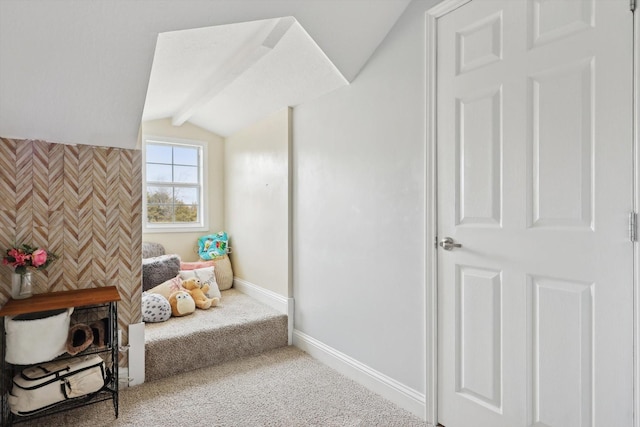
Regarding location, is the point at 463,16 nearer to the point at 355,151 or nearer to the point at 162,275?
A: the point at 355,151

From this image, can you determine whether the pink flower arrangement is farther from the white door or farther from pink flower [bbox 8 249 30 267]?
the white door

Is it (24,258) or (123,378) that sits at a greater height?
(24,258)

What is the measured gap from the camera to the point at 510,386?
1556 mm

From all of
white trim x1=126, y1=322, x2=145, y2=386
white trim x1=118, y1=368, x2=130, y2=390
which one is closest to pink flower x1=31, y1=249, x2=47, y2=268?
white trim x1=126, y1=322, x2=145, y2=386

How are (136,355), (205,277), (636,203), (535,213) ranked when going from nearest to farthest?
1. (636,203)
2. (535,213)
3. (136,355)
4. (205,277)

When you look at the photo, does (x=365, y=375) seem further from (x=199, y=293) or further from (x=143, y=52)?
(x=143, y=52)

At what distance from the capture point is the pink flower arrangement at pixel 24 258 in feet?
6.13

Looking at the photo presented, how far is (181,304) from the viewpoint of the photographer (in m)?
2.93

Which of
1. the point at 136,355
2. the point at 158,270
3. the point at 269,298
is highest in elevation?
the point at 158,270

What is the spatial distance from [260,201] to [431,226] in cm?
193

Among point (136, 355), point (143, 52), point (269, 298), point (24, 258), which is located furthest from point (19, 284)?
point (269, 298)

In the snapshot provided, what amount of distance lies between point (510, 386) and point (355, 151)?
153cm

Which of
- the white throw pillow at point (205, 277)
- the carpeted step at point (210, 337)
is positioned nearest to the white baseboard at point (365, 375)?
the carpeted step at point (210, 337)

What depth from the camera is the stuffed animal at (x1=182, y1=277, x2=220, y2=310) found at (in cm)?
311
